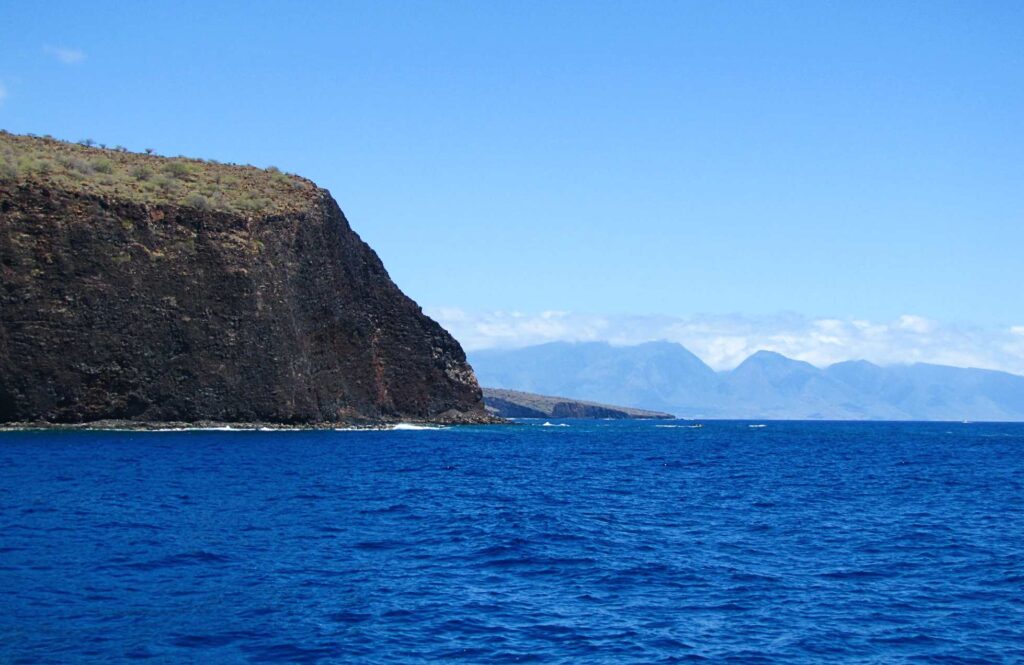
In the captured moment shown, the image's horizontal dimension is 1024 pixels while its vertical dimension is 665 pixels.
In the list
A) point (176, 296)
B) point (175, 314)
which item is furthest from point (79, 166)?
point (175, 314)

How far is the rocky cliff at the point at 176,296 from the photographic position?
7319cm

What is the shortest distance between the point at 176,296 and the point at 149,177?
17.0 metres

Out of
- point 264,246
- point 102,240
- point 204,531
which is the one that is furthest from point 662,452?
point 204,531

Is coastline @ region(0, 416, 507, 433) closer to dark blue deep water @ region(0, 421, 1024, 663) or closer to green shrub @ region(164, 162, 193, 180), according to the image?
dark blue deep water @ region(0, 421, 1024, 663)

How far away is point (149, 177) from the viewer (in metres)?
91.4

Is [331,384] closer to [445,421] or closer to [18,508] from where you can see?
[445,421]

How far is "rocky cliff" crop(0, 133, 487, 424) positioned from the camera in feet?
240

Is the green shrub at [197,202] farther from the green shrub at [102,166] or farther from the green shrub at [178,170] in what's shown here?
the green shrub at [178,170]

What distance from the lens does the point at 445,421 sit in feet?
384

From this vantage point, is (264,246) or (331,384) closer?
(264,246)

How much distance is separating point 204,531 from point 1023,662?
20.8m

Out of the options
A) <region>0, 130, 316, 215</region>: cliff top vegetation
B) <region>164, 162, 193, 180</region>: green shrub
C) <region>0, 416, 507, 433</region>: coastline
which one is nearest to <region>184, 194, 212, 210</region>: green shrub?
<region>0, 130, 316, 215</region>: cliff top vegetation

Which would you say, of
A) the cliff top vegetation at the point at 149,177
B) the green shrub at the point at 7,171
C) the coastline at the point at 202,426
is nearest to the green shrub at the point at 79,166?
the cliff top vegetation at the point at 149,177

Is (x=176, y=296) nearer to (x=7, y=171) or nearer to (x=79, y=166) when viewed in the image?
(x=7, y=171)
